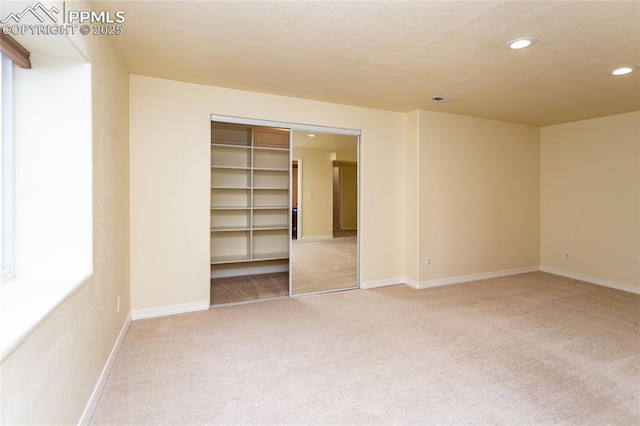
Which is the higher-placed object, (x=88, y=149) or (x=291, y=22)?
(x=291, y=22)

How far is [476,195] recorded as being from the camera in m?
4.73

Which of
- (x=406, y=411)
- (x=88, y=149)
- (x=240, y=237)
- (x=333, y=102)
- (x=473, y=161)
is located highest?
(x=333, y=102)

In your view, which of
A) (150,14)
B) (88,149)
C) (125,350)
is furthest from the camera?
(125,350)

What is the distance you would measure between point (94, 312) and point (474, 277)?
4.59 m

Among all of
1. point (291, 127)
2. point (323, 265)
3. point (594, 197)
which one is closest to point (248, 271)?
point (323, 265)

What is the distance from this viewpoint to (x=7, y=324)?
1144 mm

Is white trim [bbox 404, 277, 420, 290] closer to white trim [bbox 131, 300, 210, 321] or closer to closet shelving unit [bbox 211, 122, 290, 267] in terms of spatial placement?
closet shelving unit [bbox 211, 122, 290, 267]

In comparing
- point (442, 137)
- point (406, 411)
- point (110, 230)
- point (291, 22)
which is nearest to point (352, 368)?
point (406, 411)

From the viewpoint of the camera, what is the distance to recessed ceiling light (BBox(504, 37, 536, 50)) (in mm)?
2297

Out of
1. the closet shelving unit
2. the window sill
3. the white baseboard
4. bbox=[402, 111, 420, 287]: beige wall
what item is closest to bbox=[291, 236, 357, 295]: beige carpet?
the closet shelving unit

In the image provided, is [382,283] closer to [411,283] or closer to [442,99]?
[411,283]

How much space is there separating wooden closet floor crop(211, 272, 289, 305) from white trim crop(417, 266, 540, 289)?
1.91m

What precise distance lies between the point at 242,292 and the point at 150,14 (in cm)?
307

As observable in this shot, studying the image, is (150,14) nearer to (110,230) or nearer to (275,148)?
(110,230)
